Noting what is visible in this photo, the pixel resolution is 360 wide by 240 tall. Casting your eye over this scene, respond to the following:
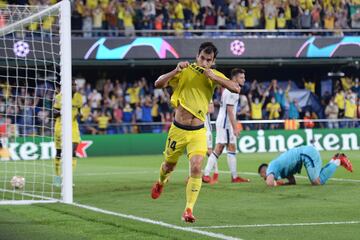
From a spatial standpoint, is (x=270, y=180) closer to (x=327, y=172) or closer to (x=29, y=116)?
(x=327, y=172)

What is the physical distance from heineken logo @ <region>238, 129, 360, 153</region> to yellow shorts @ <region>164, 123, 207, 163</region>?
22.1m

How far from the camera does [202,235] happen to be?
9.48m

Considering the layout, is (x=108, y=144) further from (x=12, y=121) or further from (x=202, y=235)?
(x=202, y=235)

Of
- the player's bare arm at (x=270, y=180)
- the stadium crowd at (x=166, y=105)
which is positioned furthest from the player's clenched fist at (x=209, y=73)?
the stadium crowd at (x=166, y=105)

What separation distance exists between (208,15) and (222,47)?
4.68 feet

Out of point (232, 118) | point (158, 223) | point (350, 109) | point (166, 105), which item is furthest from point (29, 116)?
point (350, 109)

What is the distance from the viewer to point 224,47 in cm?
3675

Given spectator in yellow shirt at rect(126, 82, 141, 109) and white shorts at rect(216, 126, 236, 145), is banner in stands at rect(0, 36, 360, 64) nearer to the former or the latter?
spectator in yellow shirt at rect(126, 82, 141, 109)

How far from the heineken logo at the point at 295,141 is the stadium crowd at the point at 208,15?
210 inches

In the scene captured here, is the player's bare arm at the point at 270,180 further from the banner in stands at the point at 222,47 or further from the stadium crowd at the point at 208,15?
the banner in stands at the point at 222,47

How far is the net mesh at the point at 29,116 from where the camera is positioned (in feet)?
51.4

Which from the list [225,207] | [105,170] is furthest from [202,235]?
[105,170]

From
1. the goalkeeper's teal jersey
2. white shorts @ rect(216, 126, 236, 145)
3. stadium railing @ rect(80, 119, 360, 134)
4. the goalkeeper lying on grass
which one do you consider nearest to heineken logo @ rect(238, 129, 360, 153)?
stadium railing @ rect(80, 119, 360, 134)

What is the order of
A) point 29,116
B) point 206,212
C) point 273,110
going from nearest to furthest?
point 206,212
point 29,116
point 273,110
